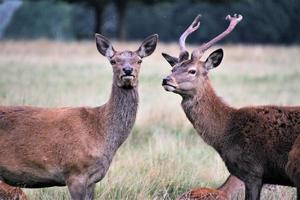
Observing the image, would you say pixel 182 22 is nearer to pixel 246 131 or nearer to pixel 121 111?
pixel 246 131

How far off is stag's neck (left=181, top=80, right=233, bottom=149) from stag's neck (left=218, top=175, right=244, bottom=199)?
460 mm

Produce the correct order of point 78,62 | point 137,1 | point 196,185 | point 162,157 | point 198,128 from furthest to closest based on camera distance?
point 137,1 → point 78,62 → point 162,157 → point 196,185 → point 198,128

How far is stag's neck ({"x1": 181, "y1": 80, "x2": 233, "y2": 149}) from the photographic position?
769 centimetres

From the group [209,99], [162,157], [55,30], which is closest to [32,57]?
[162,157]

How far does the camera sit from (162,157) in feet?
31.1

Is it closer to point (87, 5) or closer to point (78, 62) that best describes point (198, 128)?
point (78, 62)

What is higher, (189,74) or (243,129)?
(189,74)

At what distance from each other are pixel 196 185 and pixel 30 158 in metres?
2.40

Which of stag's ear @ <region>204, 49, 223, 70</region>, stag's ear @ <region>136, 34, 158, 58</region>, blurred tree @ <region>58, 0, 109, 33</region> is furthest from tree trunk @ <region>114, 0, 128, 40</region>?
stag's ear @ <region>136, 34, 158, 58</region>

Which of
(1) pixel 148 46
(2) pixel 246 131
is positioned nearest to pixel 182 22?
(1) pixel 148 46

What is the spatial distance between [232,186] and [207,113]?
818 millimetres

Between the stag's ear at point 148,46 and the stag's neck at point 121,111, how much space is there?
0.51 meters

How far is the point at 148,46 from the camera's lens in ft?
25.4

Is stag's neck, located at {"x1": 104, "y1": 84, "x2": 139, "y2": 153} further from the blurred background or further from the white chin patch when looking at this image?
the blurred background
